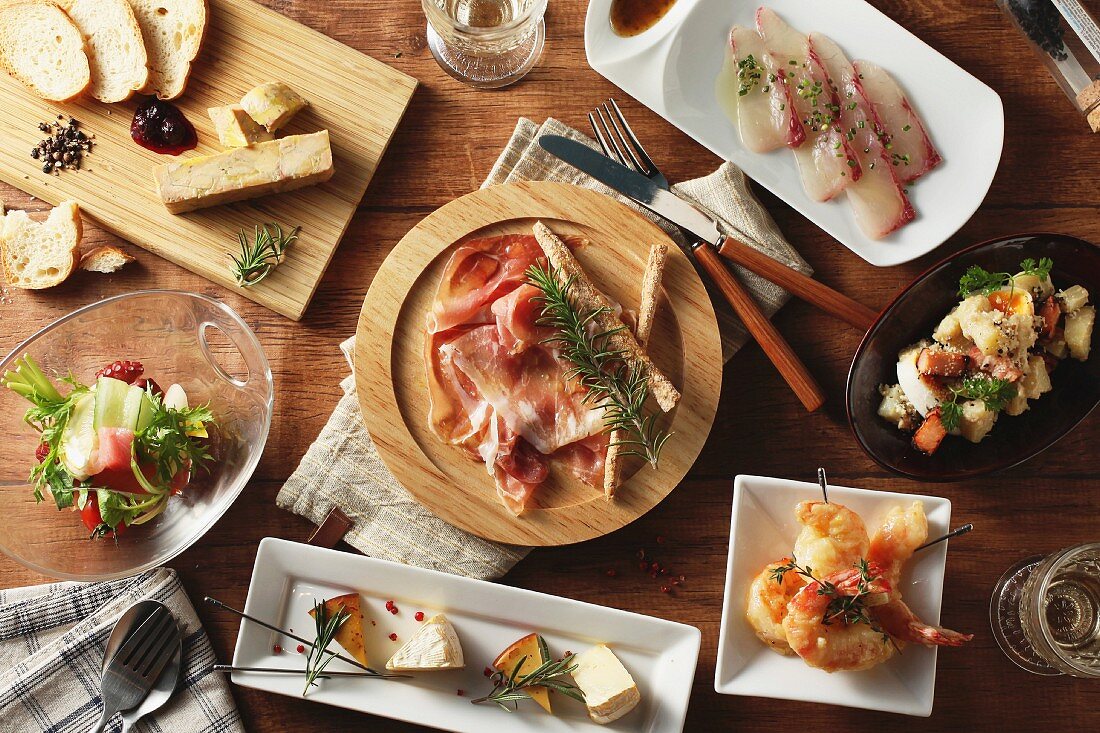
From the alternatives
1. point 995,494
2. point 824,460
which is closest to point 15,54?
point 824,460

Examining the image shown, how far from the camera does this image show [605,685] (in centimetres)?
175

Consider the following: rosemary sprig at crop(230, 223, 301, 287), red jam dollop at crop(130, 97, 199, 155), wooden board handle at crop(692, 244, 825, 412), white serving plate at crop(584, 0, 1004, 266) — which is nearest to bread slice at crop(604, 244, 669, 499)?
wooden board handle at crop(692, 244, 825, 412)

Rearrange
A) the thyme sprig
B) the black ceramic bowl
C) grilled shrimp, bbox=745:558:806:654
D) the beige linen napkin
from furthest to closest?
the beige linen napkin, the black ceramic bowl, grilled shrimp, bbox=745:558:806:654, the thyme sprig

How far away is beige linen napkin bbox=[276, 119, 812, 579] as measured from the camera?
1896 millimetres

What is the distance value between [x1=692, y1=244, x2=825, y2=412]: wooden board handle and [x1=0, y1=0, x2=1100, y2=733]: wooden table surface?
0.08 meters

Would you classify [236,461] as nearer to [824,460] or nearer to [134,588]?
[134,588]

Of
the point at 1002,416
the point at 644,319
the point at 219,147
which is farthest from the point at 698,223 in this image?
the point at 219,147

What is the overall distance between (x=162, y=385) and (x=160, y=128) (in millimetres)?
628

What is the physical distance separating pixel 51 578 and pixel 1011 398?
234 cm

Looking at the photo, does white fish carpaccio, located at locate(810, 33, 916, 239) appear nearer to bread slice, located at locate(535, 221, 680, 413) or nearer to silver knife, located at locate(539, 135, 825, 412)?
silver knife, located at locate(539, 135, 825, 412)

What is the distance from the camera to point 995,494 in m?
2.00

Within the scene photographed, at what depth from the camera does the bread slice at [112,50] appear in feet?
6.27

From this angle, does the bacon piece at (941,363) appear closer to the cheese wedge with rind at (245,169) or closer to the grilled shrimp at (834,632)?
the grilled shrimp at (834,632)

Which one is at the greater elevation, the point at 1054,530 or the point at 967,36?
the point at 967,36
